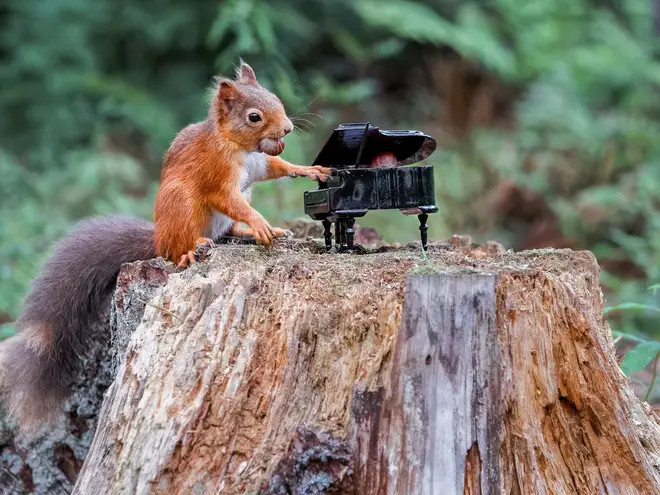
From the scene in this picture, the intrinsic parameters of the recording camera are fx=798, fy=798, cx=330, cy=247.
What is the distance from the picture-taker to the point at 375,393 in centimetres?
248

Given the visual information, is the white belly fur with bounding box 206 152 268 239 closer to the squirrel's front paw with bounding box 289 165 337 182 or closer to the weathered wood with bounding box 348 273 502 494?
the squirrel's front paw with bounding box 289 165 337 182

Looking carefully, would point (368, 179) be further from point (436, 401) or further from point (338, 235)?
point (436, 401)

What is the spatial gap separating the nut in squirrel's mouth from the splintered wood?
79 centimetres

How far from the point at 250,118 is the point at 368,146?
514 millimetres

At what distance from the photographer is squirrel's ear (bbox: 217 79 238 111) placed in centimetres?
339

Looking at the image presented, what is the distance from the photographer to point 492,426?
250 cm

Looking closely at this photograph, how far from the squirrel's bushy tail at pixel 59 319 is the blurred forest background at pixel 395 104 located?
6.77 feet

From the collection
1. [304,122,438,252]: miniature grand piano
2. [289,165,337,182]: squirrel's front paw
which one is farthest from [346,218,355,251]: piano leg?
[289,165,337,182]: squirrel's front paw

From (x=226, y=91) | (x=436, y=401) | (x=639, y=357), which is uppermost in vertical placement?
(x=226, y=91)

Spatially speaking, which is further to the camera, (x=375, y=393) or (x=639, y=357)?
(x=639, y=357)

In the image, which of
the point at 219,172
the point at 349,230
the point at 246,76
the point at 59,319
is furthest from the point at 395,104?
the point at 59,319

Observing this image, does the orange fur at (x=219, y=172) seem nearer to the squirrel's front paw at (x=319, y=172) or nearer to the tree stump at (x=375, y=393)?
the squirrel's front paw at (x=319, y=172)

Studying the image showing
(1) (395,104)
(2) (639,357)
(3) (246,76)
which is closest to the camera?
(2) (639,357)

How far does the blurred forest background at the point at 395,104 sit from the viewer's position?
7273 mm
